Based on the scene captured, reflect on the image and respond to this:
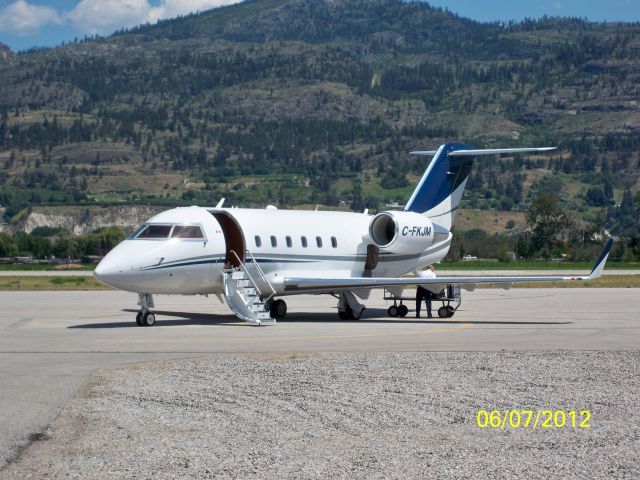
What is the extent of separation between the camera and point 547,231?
13125 centimetres

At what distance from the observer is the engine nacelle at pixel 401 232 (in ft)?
110

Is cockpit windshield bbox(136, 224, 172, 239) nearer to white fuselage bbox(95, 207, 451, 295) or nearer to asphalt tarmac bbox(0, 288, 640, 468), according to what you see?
white fuselage bbox(95, 207, 451, 295)

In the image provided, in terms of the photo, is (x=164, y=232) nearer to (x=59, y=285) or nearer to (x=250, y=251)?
(x=250, y=251)

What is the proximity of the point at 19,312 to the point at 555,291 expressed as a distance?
27.0m

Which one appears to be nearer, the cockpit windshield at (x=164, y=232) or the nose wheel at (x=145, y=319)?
the nose wheel at (x=145, y=319)

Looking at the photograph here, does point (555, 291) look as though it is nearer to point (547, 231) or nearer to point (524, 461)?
point (524, 461)

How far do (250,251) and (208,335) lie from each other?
515 centimetres

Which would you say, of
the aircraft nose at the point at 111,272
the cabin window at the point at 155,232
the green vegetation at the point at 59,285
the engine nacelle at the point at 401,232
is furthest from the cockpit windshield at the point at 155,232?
the green vegetation at the point at 59,285

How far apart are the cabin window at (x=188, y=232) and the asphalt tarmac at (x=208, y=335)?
240cm

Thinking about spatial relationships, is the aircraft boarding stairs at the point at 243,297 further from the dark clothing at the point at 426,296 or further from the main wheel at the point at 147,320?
the dark clothing at the point at 426,296

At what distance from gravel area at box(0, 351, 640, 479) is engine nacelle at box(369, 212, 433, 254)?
48.4ft

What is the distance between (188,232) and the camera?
28484 mm
